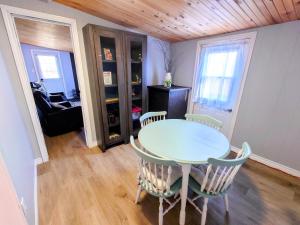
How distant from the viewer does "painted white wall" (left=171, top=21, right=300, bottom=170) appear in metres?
1.85

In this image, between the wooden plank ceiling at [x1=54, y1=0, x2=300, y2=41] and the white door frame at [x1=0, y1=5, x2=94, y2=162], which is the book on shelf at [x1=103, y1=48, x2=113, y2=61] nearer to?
the white door frame at [x1=0, y1=5, x2=94, y2=162]

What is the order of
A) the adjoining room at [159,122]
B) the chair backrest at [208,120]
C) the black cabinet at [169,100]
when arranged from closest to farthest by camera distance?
the adjoining room at [159,122] < the chair backrest at [208,120] < the black cabinet at [169,100]

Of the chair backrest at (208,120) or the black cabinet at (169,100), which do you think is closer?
the chair backrest at (208,120)

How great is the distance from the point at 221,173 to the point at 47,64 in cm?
736

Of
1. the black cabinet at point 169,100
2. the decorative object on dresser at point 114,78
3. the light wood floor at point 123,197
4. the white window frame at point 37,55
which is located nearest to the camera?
the light wood floor at point 123,197

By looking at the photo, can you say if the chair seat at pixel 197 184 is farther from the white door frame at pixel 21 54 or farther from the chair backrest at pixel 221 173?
the white door frame at pixel 21 54

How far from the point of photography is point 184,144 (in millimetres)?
1332

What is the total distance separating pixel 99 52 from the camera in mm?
2074

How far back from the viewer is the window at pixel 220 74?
2.30m

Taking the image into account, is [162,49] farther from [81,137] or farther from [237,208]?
[237,208]

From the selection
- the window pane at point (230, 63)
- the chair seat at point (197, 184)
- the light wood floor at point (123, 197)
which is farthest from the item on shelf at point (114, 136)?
the window pane at point (230, 63)

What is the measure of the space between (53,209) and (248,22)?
3331 millimetres

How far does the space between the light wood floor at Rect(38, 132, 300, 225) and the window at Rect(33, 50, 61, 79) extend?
201 inches

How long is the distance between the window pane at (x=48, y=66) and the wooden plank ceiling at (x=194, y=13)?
5111mm
